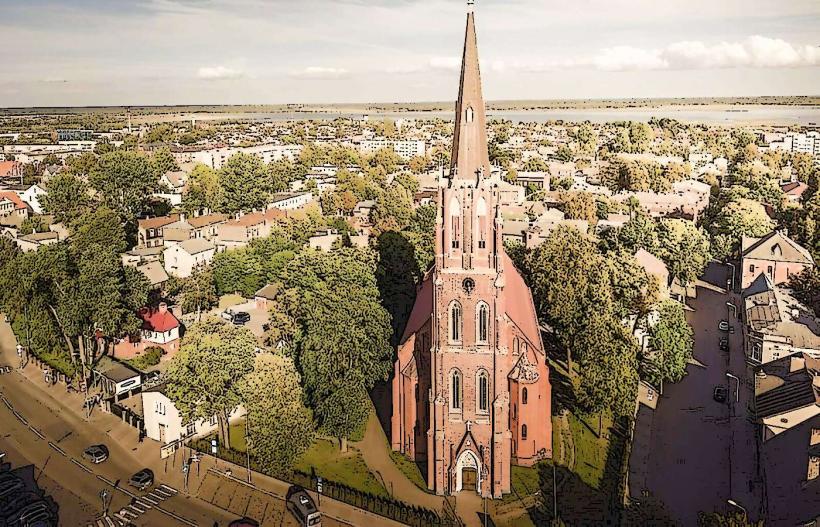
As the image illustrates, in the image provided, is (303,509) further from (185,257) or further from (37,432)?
(185,257)

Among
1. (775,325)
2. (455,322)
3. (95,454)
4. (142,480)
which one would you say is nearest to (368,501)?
(455,322)

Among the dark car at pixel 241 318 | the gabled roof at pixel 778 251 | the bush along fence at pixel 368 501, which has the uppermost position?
the gabled roof at pixel 778 251

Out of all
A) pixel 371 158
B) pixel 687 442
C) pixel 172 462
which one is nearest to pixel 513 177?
pixel 371 158

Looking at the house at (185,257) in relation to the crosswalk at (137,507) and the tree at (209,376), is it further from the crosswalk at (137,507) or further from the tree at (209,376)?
the crosswalk at (137,507)

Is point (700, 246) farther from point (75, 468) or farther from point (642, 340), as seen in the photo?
point (75, 468)

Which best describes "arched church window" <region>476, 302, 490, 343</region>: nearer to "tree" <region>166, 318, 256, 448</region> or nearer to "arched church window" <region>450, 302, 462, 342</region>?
"arched church window" <region>450, 302, 462, 342</region>

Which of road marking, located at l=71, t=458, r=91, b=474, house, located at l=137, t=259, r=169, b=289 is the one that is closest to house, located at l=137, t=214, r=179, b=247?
house, located at l=137, t=259, r=169, b=289

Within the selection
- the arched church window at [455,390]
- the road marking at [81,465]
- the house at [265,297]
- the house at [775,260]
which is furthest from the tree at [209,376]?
the house at [775,260]
